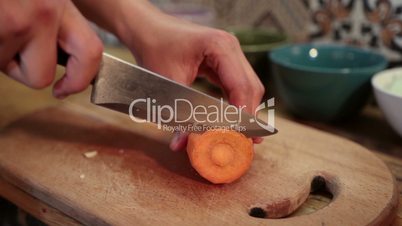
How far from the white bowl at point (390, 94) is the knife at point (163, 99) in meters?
0.26

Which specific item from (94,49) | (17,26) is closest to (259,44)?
(94,49)

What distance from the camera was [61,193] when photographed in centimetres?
74

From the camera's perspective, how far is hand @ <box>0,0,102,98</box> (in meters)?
0.63

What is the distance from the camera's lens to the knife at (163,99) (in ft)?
2.53

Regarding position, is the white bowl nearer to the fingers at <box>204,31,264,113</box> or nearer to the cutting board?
the cutting board

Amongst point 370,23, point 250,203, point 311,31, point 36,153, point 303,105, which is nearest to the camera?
point 250,203

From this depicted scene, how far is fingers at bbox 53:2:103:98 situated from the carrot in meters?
0.20

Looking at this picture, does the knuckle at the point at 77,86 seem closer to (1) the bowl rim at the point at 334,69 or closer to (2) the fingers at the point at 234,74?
(2) the fingers at the point at 234,74

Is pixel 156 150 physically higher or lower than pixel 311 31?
lower

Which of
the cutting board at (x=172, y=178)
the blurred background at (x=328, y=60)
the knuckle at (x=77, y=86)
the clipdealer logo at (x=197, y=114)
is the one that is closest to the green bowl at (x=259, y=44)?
the blurred background at (x=328, y=60)

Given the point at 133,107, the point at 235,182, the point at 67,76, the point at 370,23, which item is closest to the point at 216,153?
the point at 235,182

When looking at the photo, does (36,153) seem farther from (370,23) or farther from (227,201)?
(370,23)

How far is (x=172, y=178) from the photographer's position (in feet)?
2.59

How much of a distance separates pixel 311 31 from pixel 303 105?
295 mm
